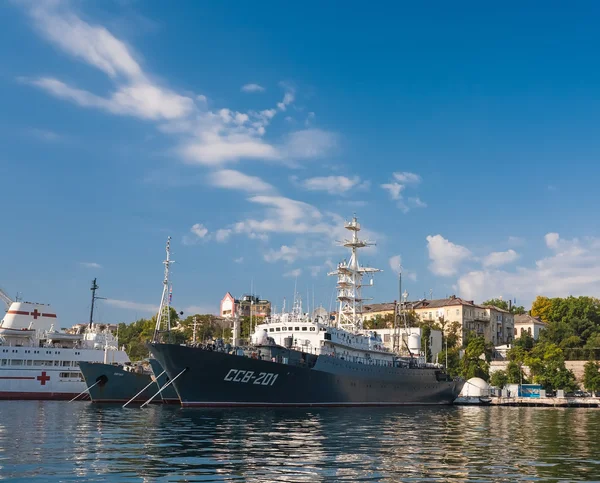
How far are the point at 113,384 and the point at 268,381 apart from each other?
1684 centimetres


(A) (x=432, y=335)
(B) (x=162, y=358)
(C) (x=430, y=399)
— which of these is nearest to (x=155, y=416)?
(B) (x=162, y=358)

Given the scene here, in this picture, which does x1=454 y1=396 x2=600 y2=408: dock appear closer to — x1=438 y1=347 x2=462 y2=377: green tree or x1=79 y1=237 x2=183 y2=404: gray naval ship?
x1=438 y1=347 x2=462 y2=377: green tree

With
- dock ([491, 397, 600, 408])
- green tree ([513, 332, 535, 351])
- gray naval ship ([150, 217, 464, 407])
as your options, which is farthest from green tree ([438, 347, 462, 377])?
gray naval ship ([150, 217, 464, 407])

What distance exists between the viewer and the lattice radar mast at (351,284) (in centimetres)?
5925

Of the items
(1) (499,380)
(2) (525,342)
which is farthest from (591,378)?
(2) (525,342)

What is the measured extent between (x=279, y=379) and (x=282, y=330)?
9000 mm

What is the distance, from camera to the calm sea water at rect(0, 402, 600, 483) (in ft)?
55.1

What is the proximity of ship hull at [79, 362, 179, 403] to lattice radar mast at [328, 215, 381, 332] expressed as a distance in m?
18.5

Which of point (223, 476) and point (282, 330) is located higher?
point (282, 330)

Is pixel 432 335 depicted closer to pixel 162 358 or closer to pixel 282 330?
pixel 282 330

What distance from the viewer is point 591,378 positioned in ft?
256

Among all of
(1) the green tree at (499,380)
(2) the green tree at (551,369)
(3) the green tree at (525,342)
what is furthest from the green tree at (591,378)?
(3) the green tree at (525,342)

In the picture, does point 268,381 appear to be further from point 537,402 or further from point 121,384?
point 537,402

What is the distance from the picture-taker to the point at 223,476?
642 inches
